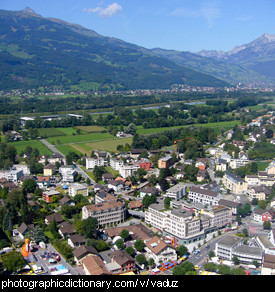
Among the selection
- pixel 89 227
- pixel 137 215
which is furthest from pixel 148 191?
pixel 89 227

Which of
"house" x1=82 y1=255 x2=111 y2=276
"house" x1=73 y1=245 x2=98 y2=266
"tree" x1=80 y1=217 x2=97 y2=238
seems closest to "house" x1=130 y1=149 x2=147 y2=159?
"tree" x1=80 y1=217 x2=97 y2=238

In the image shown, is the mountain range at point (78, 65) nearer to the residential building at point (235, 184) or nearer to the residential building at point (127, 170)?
the residential building at point (127, 170)

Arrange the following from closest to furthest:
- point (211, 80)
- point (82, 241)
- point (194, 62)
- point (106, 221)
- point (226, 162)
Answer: point (82, 241)
point (106, 221)
point (226, 162)
point (211, 80)
point (194, 62)

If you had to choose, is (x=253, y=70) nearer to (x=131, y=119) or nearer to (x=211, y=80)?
(x=211, y=80)

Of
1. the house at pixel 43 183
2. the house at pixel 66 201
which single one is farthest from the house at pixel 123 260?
the house at pixel 43 183

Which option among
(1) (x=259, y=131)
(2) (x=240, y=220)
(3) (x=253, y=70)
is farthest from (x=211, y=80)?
(2) (x=240, y=220)

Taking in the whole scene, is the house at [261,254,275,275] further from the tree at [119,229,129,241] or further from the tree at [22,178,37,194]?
the tree at [22,178,37,194]
